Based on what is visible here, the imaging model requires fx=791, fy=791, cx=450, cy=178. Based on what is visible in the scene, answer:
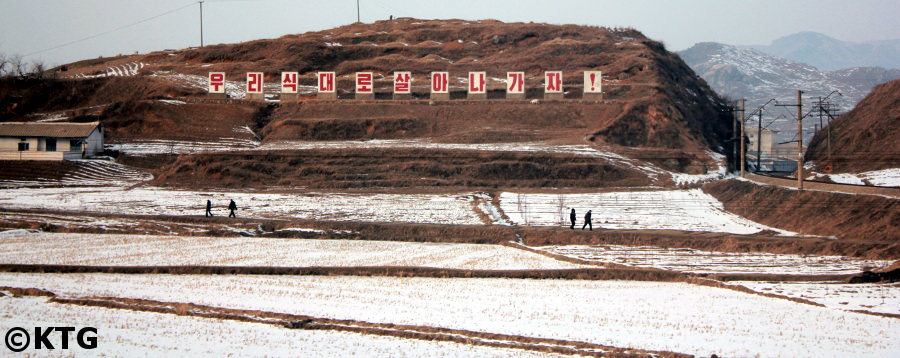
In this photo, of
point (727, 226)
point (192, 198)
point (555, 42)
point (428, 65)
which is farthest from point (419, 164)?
point (555, 42)

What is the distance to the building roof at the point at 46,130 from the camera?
56938 mm

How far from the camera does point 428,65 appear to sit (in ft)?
280

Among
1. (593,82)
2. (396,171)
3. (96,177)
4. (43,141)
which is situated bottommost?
(96,177)

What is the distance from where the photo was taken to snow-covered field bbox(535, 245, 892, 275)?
84.4 feet

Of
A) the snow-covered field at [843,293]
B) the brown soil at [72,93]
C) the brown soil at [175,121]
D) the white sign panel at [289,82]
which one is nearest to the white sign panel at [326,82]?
the white sign panel at [289,82]

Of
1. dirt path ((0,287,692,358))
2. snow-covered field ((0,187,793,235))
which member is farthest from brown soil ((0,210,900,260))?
dirt path ((0,287,692,358))

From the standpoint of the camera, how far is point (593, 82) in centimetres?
6838

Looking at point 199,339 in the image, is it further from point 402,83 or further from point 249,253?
point 402,83

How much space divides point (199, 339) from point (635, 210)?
2851 centimetres

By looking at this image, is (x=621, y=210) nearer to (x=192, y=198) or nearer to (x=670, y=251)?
(x=670, y=251)

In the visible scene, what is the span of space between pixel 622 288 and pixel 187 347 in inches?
507

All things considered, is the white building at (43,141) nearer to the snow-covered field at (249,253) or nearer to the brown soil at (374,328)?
the snow-covered field at (249,253)

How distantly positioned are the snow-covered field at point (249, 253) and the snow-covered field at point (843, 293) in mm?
6835
